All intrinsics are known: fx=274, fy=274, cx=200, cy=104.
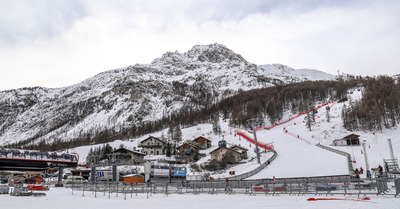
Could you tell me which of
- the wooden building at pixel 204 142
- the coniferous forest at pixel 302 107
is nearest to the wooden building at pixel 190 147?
the wooden building at pixel 204 142

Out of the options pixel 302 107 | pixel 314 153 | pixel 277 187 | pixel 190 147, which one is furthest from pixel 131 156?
pixel 302 107

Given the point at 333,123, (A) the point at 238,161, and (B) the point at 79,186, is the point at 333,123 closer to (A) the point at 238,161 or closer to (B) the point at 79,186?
(A) the point at 238,161

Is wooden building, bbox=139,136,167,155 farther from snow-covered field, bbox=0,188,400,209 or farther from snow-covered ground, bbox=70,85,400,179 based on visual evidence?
snow-covered field, bbox=0,188,400,209

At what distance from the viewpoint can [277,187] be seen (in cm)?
2384

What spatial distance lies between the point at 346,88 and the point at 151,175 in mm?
138495

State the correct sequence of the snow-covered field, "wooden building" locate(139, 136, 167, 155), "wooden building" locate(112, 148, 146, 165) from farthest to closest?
"wooden building" locate(139, 136, 167, 155), "wooden building" locate(112, 148, 146, 165), the snow-covered field

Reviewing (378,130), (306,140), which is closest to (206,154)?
(306,140)

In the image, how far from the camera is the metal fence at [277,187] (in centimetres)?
1998

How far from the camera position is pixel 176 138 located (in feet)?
341

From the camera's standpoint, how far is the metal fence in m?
20.0

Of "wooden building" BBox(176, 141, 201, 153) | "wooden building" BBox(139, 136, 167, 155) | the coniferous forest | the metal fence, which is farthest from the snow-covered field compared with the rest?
the coniferous forest

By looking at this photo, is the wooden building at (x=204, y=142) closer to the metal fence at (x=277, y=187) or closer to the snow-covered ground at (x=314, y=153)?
the snow-covered ground at (x=314, y=153)

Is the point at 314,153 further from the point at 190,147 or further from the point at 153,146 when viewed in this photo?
the point at 153,146

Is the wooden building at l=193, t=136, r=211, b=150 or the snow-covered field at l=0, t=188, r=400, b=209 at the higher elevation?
the wooden building at l=193, t=136, r=211, b=150
